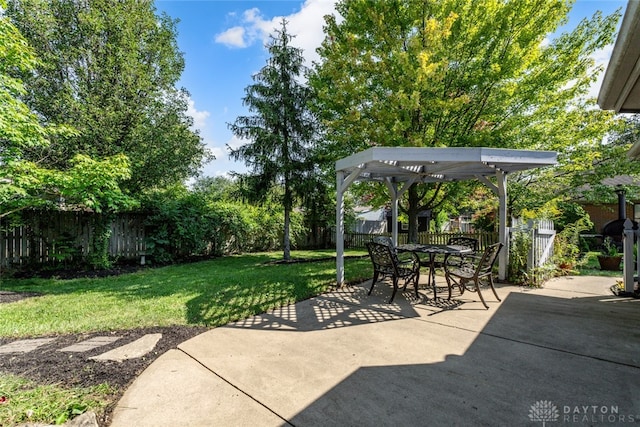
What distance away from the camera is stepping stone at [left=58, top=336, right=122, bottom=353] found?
3316mm

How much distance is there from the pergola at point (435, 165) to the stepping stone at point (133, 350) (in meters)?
3.71

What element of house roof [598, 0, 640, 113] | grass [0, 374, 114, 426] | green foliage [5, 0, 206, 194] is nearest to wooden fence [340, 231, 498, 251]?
house roof [598, 0, 640, 113]

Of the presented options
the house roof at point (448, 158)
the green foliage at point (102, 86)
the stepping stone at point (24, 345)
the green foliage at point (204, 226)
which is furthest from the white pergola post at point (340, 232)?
the green foliage at point (102, 86)

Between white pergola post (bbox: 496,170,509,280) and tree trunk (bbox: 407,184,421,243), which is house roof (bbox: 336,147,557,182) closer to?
white pergola post (bbox: 496,170,509,280)

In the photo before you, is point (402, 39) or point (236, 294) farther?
point (402, 39)

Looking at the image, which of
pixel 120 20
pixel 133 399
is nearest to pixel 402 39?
pixel 133 399

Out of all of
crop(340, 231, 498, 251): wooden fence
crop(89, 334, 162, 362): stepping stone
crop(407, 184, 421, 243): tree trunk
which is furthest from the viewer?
crop(340, 231, 498, 251): wooden fence

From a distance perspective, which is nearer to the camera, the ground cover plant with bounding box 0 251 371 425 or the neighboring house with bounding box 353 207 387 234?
the ground cover plant with bounding box 0 251 371 425

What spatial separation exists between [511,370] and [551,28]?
812 cm

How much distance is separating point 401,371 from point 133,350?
2.83 metres

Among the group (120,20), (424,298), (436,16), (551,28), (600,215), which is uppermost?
(120,20)

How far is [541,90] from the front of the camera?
750cm

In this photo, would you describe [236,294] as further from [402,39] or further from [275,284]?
[402,39]

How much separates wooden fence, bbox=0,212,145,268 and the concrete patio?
22.7 feet
